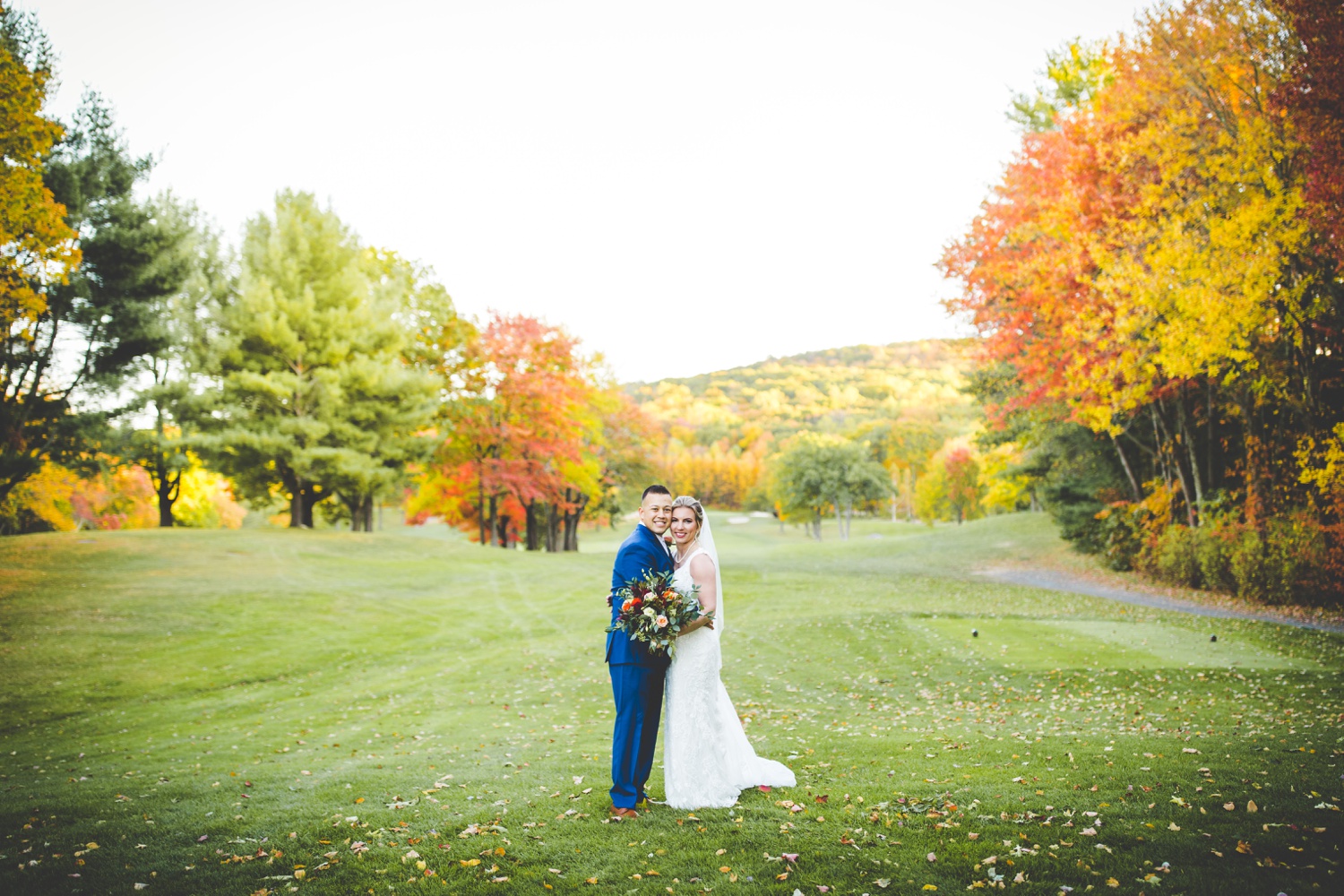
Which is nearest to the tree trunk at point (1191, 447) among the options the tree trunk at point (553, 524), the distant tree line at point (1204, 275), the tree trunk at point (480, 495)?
the distant tree line at point (1204, 275)

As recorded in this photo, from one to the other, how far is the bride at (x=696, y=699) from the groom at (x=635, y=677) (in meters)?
0.16

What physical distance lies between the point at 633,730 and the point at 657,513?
65.1 inches

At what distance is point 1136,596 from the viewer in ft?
67.4

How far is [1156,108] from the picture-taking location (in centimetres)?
1603

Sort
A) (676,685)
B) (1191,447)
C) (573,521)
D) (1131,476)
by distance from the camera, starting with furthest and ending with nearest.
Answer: (573,521) < (1131,476) < (1191,447) < (676,685)

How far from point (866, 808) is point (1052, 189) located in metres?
19.2

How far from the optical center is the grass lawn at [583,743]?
455 cm

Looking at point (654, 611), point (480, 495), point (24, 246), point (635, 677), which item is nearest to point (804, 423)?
point (480, 495)

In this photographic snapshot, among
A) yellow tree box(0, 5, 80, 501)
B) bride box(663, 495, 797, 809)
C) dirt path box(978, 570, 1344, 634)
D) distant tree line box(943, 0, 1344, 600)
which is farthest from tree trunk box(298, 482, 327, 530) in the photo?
bride box(663, 495, 797, 809)

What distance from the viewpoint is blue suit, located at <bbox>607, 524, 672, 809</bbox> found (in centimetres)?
546

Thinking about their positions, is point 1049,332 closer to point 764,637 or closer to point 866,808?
point 764,637

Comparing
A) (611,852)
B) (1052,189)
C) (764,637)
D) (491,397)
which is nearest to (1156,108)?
(1052,189)

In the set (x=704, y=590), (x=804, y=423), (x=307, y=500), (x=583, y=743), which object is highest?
(x=804, y=423)

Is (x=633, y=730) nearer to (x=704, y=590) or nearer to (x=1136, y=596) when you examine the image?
(x=704, y=590)
